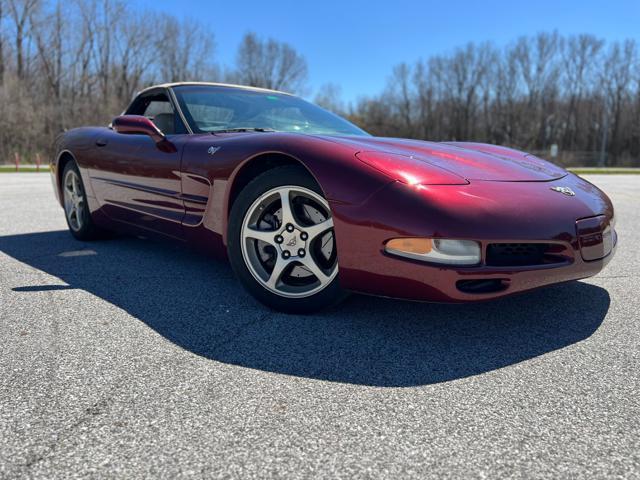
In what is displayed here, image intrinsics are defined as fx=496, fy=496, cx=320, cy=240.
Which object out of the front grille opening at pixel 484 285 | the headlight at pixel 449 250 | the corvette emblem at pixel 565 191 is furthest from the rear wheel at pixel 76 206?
the corvette emblem at pixel 565 191

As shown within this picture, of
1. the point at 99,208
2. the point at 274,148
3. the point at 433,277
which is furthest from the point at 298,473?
the point at 99,208

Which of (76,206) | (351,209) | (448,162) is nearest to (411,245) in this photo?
(351,209)

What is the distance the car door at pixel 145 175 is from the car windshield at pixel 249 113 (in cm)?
14

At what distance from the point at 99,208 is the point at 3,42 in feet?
134

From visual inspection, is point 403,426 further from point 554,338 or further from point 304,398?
point 554,338

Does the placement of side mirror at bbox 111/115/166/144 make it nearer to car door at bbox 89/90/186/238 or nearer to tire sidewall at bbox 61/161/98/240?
car door at bbox 89/90/186/238

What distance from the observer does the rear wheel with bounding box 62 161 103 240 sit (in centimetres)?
407

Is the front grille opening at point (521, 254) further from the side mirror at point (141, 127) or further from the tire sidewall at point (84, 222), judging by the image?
the tire sidewall at point (84, 222)

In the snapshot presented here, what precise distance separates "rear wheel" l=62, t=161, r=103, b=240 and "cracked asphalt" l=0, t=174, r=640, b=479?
132 cm

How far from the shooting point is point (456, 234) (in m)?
1.88

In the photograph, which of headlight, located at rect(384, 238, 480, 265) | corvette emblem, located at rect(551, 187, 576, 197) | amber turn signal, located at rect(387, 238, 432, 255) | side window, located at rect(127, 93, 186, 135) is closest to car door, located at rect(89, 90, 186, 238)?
side window, located at rect(127, 93, 186, 135)

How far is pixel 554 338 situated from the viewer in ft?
6.86

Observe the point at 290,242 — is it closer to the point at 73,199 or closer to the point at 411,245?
the point at 411,245

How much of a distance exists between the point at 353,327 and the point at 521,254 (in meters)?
0.76
